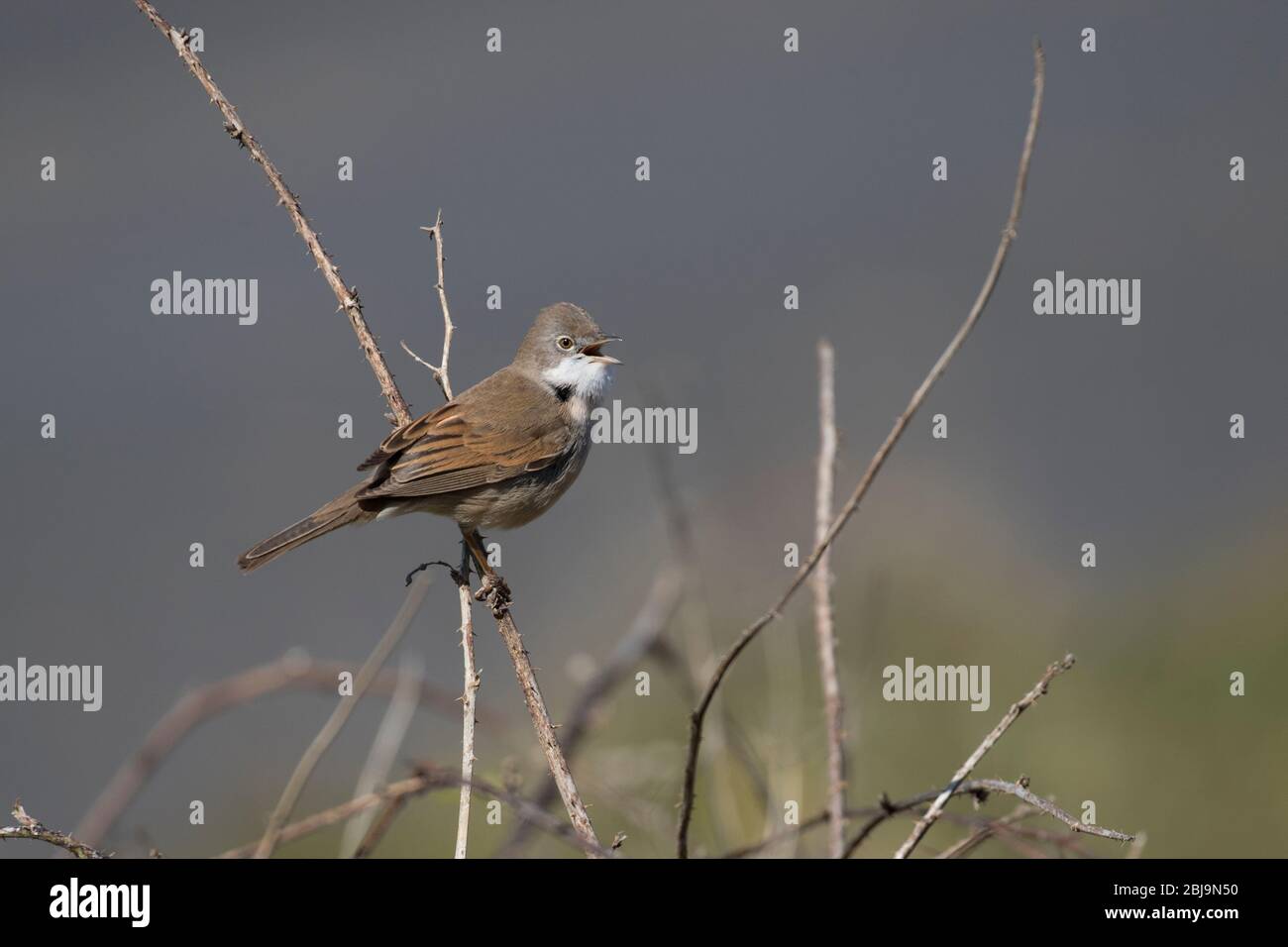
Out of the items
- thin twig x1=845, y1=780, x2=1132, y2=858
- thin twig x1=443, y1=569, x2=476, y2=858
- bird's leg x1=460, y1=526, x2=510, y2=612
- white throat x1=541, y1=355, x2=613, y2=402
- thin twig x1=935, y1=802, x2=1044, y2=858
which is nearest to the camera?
thin twig x1=845, y1=780, x2=1132, y2=858

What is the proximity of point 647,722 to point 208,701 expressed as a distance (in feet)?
14.6

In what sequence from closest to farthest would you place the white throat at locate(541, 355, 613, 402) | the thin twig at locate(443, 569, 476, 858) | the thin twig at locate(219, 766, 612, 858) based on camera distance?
the thin twig at locate(219, 766, 612, 858)
the thin twig at locate(443, 569, 476, 858)
the white throat at locate(541, 355, 613, 402)

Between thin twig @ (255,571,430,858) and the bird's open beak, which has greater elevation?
the bird's open beak

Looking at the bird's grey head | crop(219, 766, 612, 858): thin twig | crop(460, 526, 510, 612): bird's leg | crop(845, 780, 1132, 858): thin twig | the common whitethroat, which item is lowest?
crop(845, 780, 1132, 858): thin twig

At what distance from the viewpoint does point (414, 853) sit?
21.2ft

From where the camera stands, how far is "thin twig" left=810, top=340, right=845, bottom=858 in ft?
7.90

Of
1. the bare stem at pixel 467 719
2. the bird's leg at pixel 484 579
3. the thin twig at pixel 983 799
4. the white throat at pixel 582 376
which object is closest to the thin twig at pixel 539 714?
the bird's leg at pixel 484 579

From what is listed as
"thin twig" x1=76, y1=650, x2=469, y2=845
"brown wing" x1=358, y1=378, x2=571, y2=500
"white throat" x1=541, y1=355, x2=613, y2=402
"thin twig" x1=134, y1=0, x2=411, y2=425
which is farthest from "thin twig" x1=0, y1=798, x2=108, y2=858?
"white throat" x1=541, y1=355, x2=613, y2=402

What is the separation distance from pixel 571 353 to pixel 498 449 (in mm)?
573

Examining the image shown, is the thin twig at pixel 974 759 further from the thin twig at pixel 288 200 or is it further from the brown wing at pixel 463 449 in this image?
the brown wing at pixel 463 449

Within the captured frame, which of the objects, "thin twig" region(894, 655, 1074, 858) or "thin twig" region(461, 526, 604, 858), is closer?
"thin twig" region(894, 655, 1074, 858)

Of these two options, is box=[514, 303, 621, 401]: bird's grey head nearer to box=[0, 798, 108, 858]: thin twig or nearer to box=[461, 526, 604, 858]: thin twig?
box=[461, 526, 604, 858]: thin twig

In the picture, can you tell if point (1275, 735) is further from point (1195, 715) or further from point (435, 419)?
point (435, 419)
